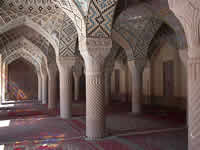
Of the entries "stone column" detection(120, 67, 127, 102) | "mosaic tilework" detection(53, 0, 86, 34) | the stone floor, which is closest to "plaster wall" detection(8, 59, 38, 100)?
"stone column" detection(120, 67, 127, 102)

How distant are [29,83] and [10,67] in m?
2.65

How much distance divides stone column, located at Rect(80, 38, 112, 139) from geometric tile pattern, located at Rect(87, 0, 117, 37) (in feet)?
0.72

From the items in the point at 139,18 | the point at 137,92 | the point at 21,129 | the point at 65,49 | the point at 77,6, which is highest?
the point at 139,18

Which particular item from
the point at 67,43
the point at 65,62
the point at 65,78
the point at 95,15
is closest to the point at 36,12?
the point at 67,43

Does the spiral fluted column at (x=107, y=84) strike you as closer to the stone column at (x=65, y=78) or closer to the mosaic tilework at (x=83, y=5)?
the stone column at (x=65, y=78)

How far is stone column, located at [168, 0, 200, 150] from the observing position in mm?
2719

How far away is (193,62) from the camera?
2.81m

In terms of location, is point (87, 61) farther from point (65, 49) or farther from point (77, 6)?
point (65, 49)

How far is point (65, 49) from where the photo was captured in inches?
387

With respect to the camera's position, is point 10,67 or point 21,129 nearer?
point 21,129

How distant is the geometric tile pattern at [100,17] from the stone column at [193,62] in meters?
3.46

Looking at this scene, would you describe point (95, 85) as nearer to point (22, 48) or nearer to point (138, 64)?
point (138, 64)

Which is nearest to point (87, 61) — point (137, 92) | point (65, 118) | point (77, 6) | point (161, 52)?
point (77, 6)

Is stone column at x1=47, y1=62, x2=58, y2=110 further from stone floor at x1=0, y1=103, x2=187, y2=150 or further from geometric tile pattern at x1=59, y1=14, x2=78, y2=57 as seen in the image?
stone floor at x1=0, y1=103, x2=187, y2=150
